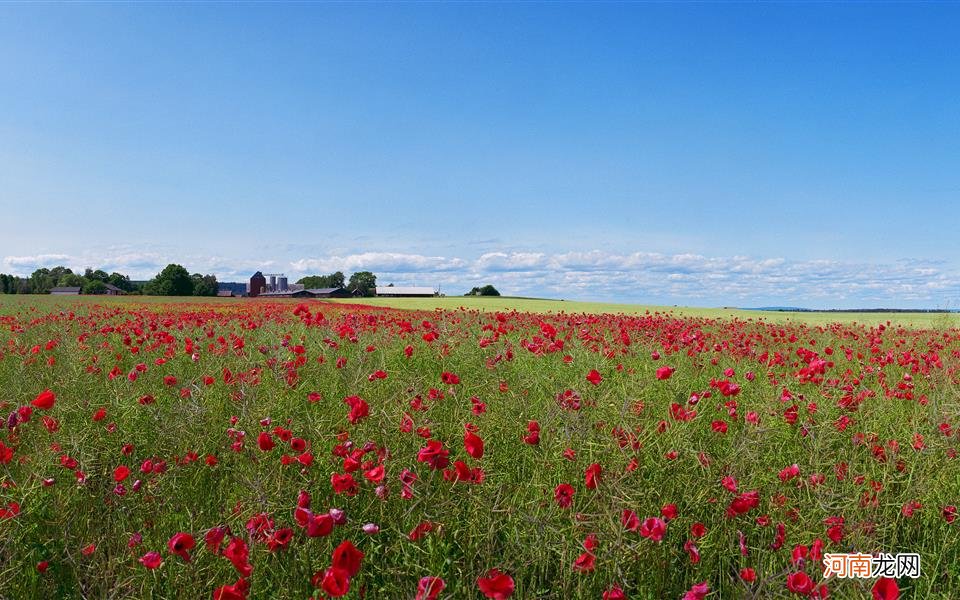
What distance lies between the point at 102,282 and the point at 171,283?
63.1ft

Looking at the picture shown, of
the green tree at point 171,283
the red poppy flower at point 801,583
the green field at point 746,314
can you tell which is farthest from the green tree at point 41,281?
the red poppy flower at point 801,583

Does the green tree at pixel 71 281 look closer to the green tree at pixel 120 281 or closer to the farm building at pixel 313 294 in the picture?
the green tree at pixel 120 281

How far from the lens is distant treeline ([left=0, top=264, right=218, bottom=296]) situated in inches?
3054

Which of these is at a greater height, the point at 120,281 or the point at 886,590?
the point at 120,281

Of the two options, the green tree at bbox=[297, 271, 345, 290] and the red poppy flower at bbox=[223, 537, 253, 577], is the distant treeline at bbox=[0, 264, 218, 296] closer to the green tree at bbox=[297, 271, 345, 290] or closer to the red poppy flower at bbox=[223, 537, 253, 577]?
the green tree at bbox=[297, 271, 345, 290]

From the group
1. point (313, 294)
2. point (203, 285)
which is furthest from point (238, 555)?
point (203, 285)

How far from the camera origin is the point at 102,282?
288 ft

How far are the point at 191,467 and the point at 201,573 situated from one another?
1.01 m

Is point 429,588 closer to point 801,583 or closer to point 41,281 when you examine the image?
point 801,583

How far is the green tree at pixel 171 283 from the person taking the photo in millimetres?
76812

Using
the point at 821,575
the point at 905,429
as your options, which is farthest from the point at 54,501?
the point at 905,429

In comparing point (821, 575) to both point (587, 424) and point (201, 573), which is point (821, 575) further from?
point (201, 573)

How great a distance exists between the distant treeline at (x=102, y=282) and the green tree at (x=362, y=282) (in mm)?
21352

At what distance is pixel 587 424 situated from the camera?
279 cm
